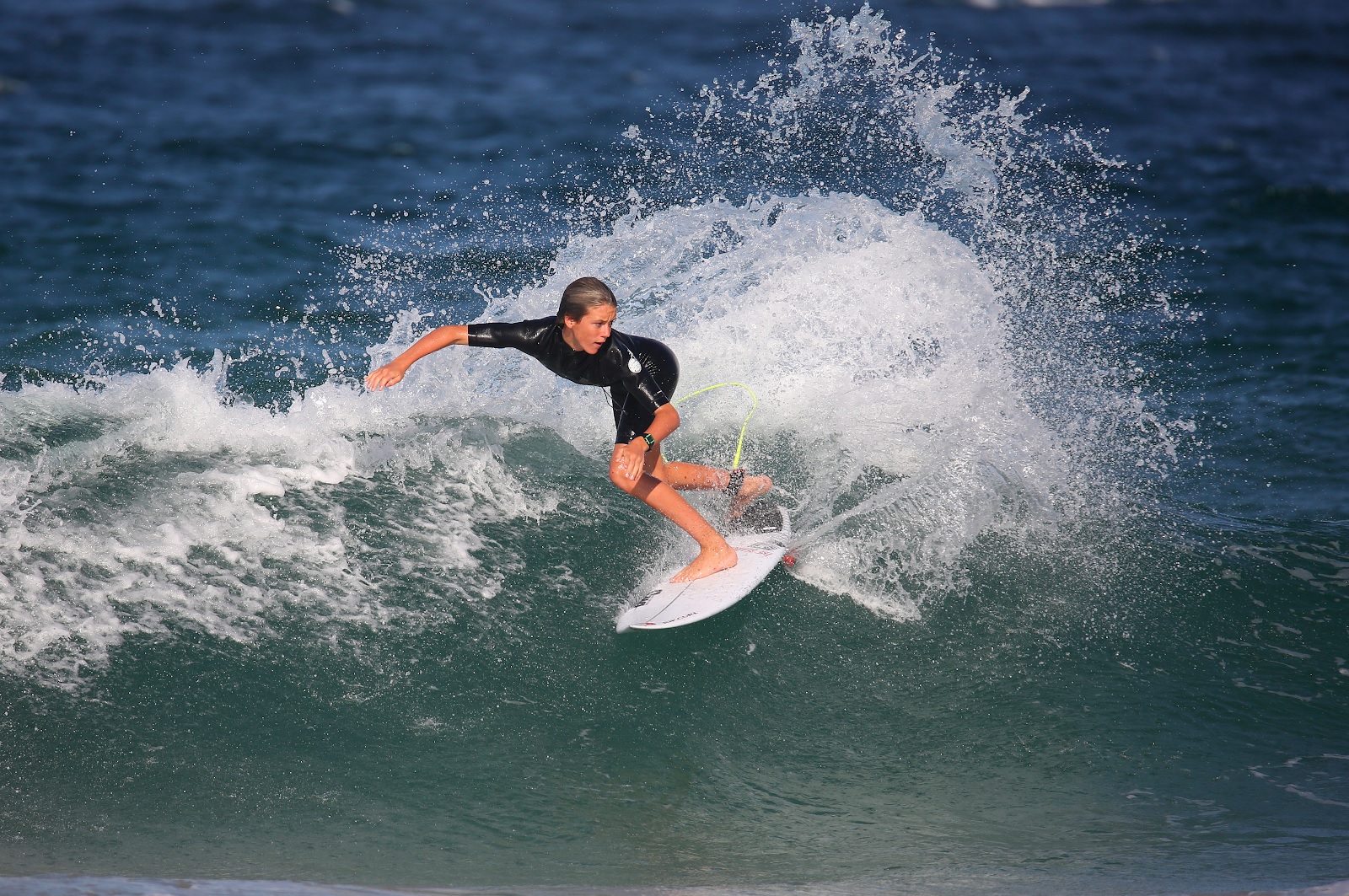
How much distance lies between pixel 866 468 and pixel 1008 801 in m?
2.55

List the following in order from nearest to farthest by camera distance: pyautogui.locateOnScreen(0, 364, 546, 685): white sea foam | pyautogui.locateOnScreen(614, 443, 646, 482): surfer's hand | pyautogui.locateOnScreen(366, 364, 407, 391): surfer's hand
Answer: pyautogui.locateOnScreen(614, 443, 646, 482): surfer's hand → pyautogui.locateOnScreen(366, 364, 407, 391): surfer's hand → pyautogui.locateOnScreen(0, 364, 546, 685): white sea foam

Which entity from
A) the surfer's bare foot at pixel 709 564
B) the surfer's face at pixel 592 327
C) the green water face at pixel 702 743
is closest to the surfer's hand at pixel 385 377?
the surfer's face at pixel 592 327

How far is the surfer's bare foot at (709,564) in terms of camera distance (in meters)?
5.48

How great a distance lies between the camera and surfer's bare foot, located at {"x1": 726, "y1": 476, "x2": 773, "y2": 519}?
605 cm

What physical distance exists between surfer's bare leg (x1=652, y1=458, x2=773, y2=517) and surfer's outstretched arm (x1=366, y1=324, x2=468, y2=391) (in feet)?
4.35

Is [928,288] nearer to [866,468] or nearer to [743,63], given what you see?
[866,468]

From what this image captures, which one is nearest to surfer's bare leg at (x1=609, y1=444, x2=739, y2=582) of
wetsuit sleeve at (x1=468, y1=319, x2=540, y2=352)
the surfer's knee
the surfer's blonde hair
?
the surfer's knee

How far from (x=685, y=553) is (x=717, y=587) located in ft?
1.87

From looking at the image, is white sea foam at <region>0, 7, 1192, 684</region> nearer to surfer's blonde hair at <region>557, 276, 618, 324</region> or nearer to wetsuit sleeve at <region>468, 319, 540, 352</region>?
wetsuit sleeve at <region>468, 319, 540, 352</region>

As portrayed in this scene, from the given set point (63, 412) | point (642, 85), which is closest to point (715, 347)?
point (63, 412)

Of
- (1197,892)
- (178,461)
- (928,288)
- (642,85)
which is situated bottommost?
(1197,892)

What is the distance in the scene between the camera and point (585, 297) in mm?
4836

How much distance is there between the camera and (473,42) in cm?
2262

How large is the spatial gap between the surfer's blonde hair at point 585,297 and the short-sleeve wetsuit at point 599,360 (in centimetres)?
28
